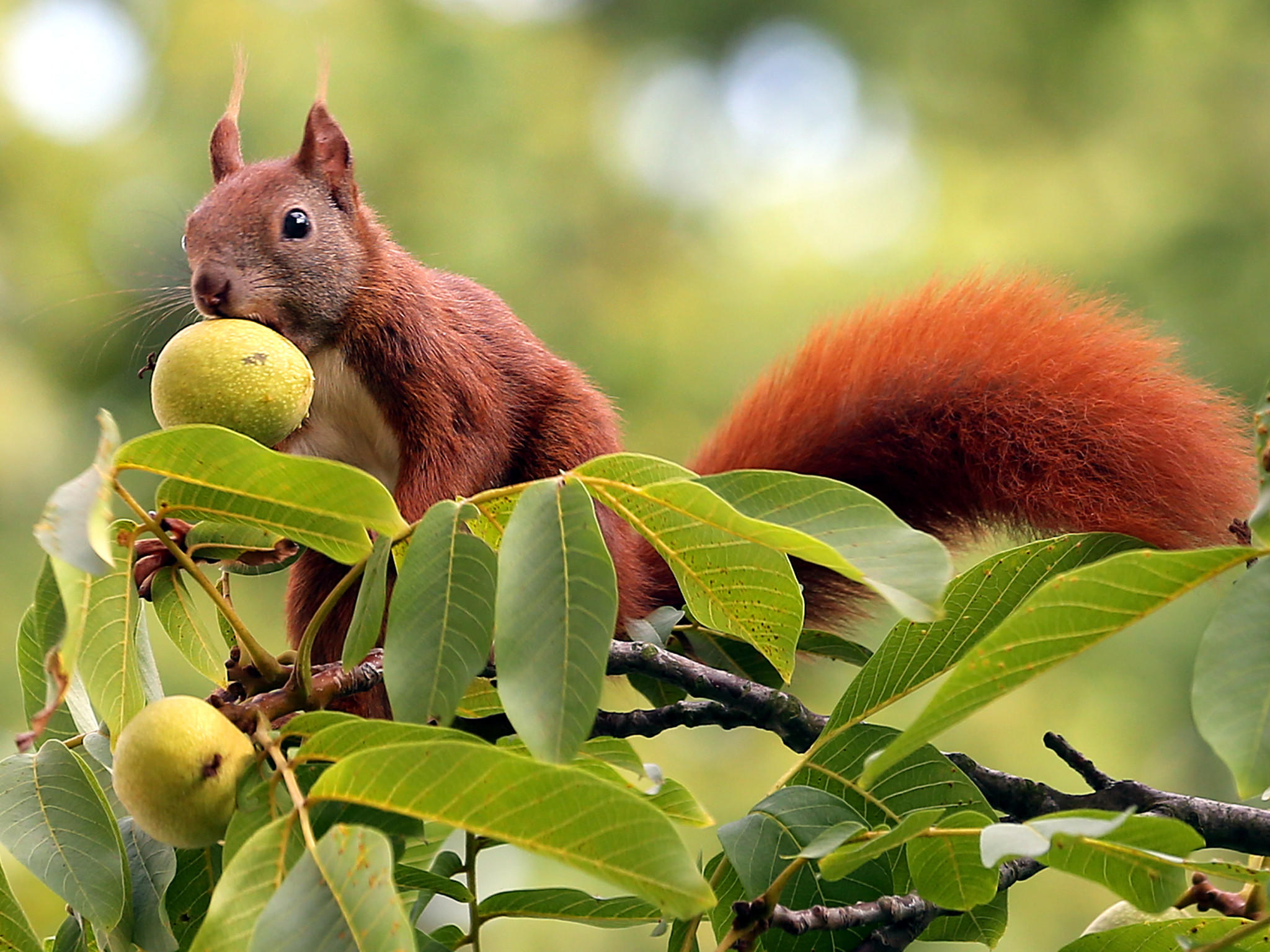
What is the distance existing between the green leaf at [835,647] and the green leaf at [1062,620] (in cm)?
42

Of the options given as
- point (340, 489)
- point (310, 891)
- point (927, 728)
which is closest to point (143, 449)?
point (340, 489)

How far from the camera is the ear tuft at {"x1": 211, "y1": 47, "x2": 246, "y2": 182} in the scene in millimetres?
1125

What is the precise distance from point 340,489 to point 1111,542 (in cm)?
36

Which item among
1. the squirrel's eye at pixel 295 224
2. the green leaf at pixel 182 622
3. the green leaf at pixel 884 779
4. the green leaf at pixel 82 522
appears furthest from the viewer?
the squirrel's eye at pixel 295 224

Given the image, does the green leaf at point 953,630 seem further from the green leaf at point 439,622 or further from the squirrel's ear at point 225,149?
the squirrel's ear at point 225,149

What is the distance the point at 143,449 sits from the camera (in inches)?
19.1

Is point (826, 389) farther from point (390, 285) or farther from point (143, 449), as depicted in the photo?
point (143, 449)

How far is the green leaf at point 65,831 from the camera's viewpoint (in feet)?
1.80

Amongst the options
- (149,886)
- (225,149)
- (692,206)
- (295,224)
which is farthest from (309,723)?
(692,206)

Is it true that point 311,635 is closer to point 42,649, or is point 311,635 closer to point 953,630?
point 42,649

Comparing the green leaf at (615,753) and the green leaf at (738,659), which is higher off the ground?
the green leaf at (615,753)

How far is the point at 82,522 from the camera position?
40 centimetres

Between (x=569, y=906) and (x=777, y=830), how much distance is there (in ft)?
0.35

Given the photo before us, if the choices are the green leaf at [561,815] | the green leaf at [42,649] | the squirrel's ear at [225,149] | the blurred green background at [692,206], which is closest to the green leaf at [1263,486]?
the green leaf at [561,815]
